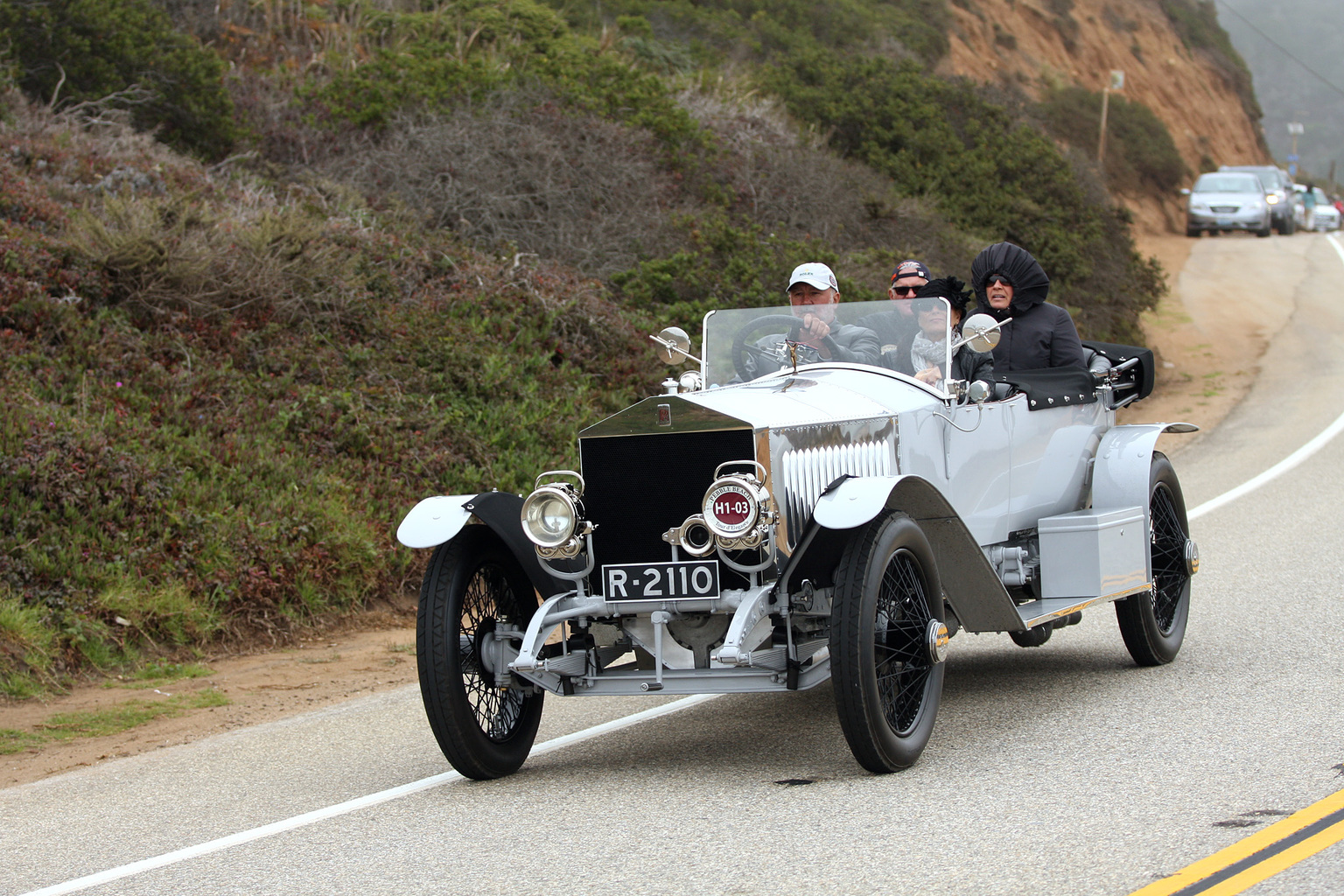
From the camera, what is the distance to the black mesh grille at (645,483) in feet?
18.4

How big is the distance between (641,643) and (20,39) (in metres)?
13.0

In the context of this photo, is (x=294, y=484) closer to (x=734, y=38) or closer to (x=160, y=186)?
(x=160, y=186)

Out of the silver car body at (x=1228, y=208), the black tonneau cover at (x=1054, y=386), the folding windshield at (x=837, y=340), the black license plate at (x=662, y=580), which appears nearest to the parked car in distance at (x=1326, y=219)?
the silver car body at (x=1228, y=208)

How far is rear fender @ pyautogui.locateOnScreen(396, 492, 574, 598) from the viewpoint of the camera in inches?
230

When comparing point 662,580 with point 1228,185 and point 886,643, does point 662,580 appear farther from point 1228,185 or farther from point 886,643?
point 1228,185

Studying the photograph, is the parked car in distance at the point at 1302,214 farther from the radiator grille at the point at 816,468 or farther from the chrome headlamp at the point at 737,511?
the chrome headlamp at the point at 737,511

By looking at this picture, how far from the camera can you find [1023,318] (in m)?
8.18

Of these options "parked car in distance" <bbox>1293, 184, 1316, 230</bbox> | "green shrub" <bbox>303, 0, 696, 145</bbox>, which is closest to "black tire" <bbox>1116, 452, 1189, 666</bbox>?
"green shrub" <bbox>303, 0, 696, 145</bbox>

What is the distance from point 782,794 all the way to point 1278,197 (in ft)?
137

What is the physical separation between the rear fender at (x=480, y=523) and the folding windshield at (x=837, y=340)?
164 centimetres

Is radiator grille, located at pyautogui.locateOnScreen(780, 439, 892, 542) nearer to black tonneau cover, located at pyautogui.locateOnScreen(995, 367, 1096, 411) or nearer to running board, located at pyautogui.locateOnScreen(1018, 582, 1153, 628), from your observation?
running board, located at pyautogui.locateOnScreen(1018, 582, 1153, 628)

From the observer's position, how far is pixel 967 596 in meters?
6.37

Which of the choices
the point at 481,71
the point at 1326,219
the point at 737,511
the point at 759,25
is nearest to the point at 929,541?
the point at 737,511

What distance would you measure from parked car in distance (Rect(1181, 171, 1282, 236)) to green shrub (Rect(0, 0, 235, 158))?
3206cm
